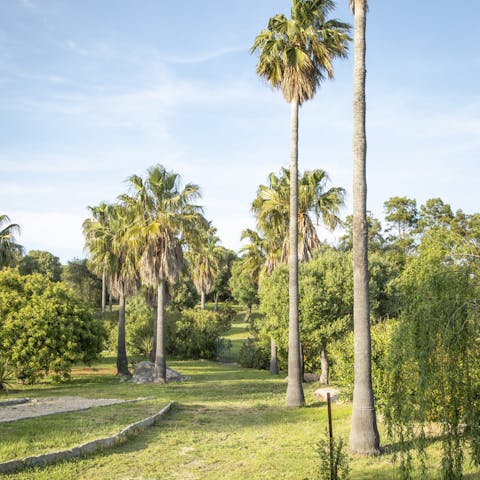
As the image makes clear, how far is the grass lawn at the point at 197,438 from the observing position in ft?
32.7

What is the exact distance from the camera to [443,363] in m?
6.61

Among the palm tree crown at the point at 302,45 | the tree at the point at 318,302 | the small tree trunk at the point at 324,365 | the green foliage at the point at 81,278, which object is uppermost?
the palm tree crown at the point at 302,45

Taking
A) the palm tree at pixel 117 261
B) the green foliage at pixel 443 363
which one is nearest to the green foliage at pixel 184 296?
the palm tree at pixel 117 261

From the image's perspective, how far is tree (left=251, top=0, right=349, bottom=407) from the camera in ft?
58.7

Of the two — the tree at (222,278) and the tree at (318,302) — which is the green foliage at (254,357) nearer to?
the tree at (318,302)

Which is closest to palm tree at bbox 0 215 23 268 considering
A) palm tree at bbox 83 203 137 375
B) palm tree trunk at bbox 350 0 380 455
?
palm tree at bbox 83 203 137 375

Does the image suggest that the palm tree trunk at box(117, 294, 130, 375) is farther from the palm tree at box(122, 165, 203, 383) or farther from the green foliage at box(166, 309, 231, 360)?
the green foliage at box(166, 309, 231, 360)

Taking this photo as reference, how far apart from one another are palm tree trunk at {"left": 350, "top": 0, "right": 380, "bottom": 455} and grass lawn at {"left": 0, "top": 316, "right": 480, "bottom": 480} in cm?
64

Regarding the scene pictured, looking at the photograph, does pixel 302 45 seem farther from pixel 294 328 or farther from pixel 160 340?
pixel 160 340

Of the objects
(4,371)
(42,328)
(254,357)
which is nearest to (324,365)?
(254,357)

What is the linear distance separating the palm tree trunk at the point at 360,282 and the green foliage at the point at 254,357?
857 inches

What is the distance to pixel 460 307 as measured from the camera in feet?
21.6

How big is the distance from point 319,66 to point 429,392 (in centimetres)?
1449

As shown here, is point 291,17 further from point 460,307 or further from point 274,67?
point 460,307
